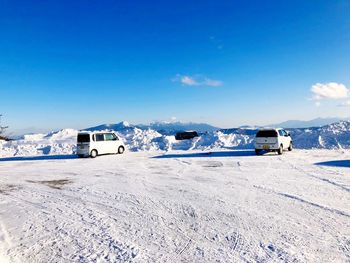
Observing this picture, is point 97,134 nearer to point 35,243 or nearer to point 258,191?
point 258,191

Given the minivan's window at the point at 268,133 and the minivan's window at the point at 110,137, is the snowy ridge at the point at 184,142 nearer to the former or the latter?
the minivan's window at the point at 110,137

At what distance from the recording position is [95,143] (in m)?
22.0

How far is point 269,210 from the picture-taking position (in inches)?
294

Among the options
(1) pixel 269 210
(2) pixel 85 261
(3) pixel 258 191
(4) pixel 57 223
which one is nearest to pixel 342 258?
(1) pixel 269 210

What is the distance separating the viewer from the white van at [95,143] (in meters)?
21.6

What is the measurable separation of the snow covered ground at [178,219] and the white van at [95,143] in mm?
9218

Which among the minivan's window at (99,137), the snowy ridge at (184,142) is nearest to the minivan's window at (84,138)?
the minivan's window at (99,137)

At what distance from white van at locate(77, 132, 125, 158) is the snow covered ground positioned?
9.22m

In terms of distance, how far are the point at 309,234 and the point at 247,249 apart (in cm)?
148

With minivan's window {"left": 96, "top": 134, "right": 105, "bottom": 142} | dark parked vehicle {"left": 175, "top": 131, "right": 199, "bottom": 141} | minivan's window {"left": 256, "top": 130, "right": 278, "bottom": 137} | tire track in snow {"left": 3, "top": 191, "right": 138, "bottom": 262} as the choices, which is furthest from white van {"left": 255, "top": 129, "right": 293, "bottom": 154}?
dark parked vehicle {"left": 175, "top": 131, "right": 199, "bottom": 141}

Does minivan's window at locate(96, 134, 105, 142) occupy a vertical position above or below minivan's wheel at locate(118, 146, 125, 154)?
above

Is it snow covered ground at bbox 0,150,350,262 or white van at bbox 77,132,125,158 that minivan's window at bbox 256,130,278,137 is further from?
white van at bbox 77,132,125,158

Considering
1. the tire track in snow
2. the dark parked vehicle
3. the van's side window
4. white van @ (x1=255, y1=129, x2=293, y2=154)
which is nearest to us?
the tire track in snow

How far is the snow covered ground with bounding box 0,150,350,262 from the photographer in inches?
202
